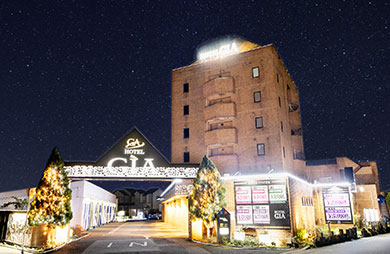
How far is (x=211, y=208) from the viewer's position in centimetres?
2214

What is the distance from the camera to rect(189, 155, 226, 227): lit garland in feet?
72.7

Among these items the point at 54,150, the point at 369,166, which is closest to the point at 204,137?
the point at 54,150

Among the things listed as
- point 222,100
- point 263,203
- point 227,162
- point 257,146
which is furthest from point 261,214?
point 222,100

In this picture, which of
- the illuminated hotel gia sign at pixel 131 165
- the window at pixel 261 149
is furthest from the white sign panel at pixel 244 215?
the window at pixel 261 149

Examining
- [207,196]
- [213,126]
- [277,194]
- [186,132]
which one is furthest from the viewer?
[186,132]

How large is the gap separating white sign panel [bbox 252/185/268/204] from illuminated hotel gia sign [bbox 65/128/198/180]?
5.49 metres

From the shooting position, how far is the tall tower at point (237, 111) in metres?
35.4

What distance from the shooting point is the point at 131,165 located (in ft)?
83.6

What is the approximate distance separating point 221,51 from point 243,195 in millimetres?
24764

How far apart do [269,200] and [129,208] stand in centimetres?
10419

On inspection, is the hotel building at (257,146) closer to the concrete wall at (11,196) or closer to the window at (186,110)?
the window at (186,110)

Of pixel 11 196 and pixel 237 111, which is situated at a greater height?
pixel 237 111

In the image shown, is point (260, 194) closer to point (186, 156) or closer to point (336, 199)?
point (336, 199)

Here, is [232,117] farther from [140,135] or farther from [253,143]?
[140,135]
